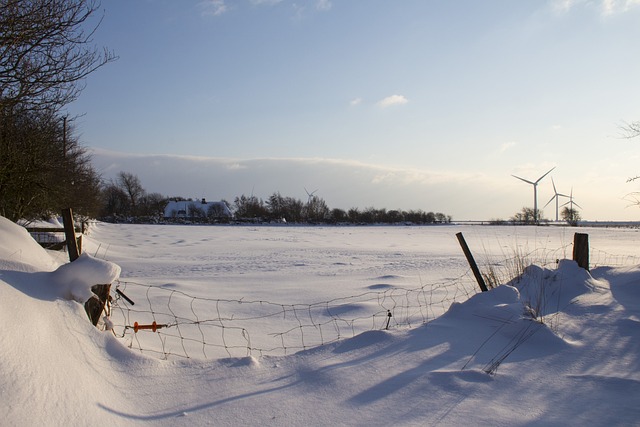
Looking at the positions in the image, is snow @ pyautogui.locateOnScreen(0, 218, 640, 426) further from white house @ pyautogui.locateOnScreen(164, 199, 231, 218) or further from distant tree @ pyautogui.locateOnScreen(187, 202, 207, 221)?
distant tree @ pyautogui.locateOnScreen(187, 202, 207, 221)

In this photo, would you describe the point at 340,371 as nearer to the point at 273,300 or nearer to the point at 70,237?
the point at 70,237

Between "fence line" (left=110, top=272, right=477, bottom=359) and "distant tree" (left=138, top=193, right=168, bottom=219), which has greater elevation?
"distant tree" (left=138, top=193, right=168, bottom=219)

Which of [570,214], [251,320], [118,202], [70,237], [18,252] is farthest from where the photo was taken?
[118,202]

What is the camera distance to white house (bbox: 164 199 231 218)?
327 ft

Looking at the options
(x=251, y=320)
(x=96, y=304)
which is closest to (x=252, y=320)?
(x=251, y=320)

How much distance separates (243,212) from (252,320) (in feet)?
291

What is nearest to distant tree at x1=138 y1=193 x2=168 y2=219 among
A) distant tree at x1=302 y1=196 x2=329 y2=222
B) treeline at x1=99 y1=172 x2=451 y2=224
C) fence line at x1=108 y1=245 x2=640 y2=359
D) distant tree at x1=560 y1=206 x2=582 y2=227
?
treeline at x1=99 y1=172 x2=451 y2=224

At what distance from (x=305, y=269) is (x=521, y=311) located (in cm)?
932

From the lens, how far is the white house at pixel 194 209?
99.6 metres

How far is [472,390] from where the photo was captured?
3.47 meters

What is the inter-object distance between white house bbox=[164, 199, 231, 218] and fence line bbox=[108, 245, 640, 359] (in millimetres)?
90668

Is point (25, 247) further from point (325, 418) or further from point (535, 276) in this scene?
point (535, 276)

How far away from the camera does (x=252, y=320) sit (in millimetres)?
7133

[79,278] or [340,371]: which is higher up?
[79,278]
